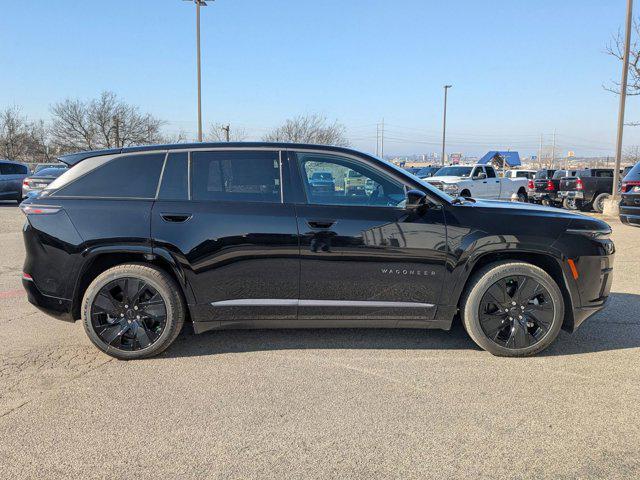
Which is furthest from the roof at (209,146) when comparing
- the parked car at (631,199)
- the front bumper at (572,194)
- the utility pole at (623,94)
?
the front bumper at (572,194)

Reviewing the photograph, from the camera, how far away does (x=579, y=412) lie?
3.19m

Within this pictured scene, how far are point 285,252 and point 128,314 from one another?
55.0 inches

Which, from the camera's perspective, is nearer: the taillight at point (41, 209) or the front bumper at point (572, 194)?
the taillight at point (41, 209)

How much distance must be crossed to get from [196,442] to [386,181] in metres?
2.43

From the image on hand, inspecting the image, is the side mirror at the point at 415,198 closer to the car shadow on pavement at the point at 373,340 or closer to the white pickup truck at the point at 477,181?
the car shadow on pavement at the point at 373,340

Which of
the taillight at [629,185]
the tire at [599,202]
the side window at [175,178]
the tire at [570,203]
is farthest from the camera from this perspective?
the tire at [570,203]

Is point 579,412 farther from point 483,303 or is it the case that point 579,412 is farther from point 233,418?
point 233,418

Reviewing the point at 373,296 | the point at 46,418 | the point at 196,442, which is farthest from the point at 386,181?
the point at 46,418

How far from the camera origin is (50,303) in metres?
4.02

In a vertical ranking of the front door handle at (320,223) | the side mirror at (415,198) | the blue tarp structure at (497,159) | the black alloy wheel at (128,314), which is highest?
the blue tarp structure at (497,159)

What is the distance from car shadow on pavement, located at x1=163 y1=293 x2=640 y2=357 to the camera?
4.27 m

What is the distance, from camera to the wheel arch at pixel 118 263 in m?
3.90

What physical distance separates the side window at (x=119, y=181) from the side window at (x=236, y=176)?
0.35m

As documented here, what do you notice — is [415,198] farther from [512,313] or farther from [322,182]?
[512,313]
